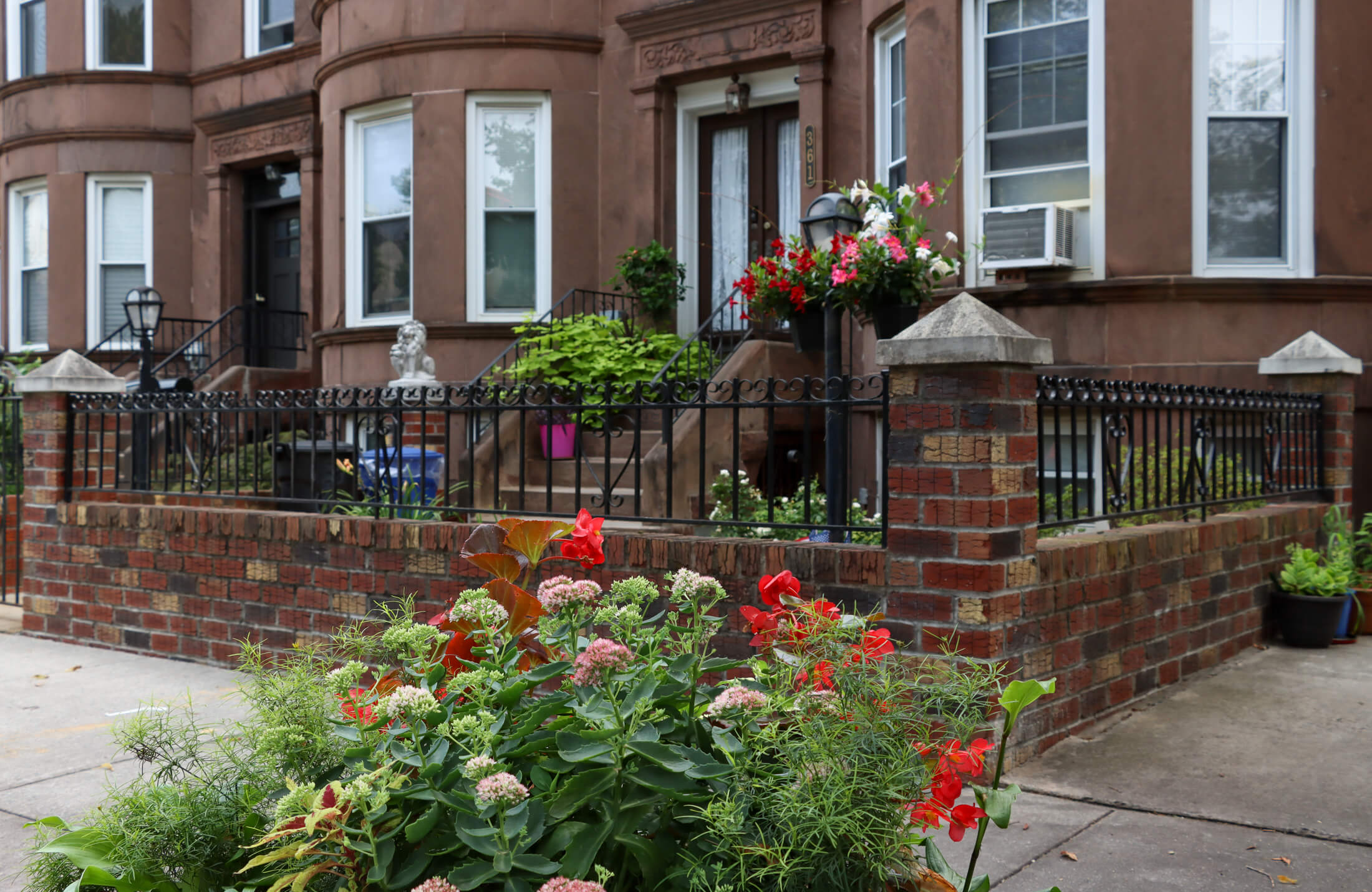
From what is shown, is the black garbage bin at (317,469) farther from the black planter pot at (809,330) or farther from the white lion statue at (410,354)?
the black planter pot at (809,330)

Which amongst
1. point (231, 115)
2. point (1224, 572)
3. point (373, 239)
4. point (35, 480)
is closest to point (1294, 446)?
point (1224, 572)

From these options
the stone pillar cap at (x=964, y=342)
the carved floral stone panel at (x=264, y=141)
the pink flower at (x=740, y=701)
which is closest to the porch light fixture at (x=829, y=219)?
the stone pillar cap at (x=964, y=342)

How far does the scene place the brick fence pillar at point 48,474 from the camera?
7.78 metres

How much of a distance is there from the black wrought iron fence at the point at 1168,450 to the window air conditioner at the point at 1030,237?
1.09 m

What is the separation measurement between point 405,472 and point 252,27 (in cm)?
952

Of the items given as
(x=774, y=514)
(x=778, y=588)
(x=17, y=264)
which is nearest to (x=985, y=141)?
(x=774, y=514)

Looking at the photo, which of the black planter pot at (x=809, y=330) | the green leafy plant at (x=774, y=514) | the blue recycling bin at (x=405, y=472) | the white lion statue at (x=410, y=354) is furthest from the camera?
the white lion statue at (x=410, y=354)

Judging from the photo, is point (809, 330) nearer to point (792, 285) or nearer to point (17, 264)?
point (792, 285)

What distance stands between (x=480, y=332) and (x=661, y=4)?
11.7 feet

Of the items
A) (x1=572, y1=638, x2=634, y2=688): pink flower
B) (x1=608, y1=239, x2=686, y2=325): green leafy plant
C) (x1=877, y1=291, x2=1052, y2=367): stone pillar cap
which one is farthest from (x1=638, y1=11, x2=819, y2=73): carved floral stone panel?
(x1=572, y1=638, x2=634, y2=688): pink flower

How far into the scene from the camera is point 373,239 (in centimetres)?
1288

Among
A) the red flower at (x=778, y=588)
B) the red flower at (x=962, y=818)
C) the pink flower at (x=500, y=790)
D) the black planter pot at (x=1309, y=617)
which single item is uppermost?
the red flower at (x=778, y=588)

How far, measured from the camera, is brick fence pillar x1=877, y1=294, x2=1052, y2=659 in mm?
4438

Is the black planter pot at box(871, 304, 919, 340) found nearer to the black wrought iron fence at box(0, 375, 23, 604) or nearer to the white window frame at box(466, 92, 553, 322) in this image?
the white window frame at box(466, 92, 553, 322)
